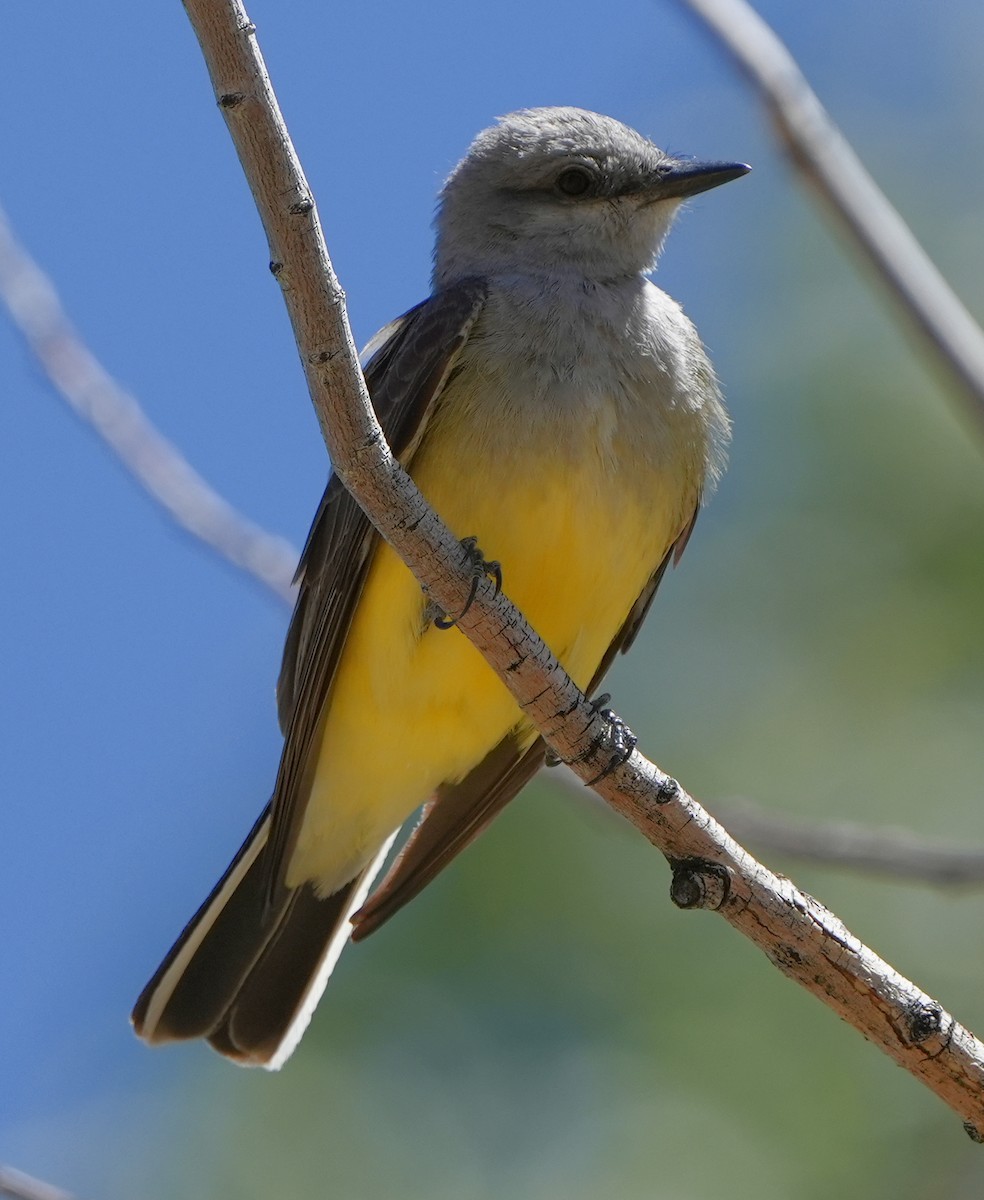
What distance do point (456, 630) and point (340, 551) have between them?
1.49 feet

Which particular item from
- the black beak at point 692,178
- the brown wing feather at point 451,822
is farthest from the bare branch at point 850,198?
the brown wing feather at point 451,822

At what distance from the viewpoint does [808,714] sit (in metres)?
7.18

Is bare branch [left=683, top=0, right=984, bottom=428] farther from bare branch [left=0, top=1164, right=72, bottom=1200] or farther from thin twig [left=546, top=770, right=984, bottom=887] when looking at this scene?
bare branch [left=0, top=1164, right=72, bottom=1200]

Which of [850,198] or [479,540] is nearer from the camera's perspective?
[850,198]

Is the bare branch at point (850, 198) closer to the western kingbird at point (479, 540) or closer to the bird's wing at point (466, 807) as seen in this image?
the western kingbird at point (479, 540)

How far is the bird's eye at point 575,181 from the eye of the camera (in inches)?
248

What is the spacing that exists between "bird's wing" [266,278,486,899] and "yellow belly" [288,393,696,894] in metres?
0.09

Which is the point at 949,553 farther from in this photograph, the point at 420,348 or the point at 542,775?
the point at 420,348

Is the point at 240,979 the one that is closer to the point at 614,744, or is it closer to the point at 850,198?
the point at 614,744

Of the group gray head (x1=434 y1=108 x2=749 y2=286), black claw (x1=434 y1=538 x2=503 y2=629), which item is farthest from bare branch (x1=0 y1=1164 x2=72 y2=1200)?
gray head (x1=434 y1=108 x2=749 y2=286)

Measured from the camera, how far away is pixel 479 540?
5051 mm

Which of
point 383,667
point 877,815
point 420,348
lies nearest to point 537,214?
point 420,348

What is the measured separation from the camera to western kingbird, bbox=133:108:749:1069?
5125mm

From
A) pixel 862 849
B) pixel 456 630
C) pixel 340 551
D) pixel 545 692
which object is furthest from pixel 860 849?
pixel 340 551
